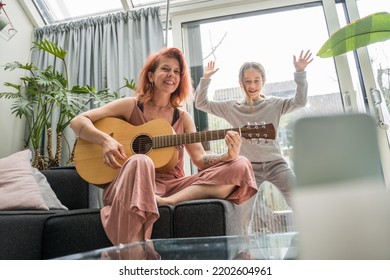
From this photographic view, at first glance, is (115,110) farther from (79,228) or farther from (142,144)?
(79,228)

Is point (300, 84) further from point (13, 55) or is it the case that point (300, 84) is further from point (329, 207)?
point (13, 55)

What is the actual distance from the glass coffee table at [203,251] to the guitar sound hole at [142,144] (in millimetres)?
731

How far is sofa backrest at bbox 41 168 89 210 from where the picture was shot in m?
1.56

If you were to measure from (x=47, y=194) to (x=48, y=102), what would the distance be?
0.77 metres

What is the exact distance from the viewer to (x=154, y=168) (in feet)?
3.44

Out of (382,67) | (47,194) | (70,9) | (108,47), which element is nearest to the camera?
(47,194)

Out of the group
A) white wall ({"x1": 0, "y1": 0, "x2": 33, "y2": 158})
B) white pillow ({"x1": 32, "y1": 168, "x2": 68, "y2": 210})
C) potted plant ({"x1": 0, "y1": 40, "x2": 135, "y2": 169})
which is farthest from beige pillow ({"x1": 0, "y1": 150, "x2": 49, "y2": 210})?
white wall ({"x1": 0, "y1": 0, "x2": 33, "y2": 158})

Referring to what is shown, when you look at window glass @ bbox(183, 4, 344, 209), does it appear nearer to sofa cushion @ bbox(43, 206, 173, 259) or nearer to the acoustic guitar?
the acoustic guitar

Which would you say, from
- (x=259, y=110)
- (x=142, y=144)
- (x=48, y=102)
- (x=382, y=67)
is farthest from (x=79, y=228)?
(x=382, y=67)

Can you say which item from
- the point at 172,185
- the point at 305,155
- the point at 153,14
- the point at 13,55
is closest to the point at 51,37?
the point at 13,55

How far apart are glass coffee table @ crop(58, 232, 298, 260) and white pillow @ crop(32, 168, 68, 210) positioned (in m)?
1.07

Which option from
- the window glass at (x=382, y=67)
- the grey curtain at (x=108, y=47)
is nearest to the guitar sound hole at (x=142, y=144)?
the grey curtain at (x=108, y=47)
